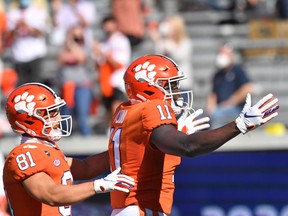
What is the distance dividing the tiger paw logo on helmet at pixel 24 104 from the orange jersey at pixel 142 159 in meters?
0.53

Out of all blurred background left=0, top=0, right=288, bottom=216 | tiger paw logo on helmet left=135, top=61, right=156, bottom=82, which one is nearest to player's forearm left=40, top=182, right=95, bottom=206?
tiger paw logo on helmet left=135, top=61, right=156, bottom=82

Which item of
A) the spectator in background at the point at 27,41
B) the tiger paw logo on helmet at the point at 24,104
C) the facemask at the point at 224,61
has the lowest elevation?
the facemask at the point at 224,61

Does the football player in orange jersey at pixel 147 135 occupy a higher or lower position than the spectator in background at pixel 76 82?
higher

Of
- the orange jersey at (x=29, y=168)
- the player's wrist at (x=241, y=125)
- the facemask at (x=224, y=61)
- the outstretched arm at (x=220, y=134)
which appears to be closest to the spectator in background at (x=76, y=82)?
the facemask at (x=224, y=61)

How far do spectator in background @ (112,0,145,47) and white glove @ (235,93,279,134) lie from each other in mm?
7065

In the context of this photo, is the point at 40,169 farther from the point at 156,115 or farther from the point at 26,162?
the point at 156,115

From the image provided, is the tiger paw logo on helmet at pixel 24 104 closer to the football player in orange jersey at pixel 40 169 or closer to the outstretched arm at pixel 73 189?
the football player in orange jersey at pixel 40 169

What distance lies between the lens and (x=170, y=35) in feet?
37.3

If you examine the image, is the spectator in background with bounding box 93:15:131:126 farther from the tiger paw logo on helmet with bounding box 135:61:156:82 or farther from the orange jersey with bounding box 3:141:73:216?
the orange jersey with bounding box 3:141:73:216

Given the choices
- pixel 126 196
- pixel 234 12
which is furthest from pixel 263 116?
pixel 234 12

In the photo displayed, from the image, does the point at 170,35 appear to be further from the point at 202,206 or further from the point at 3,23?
the point at 202,206

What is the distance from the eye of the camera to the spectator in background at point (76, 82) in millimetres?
10719

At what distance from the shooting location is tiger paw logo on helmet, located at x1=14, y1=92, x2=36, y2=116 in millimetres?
5551

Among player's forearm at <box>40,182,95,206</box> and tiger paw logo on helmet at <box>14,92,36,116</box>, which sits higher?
tiger paw logo on helmet at <box>14,92,36,116</box>
